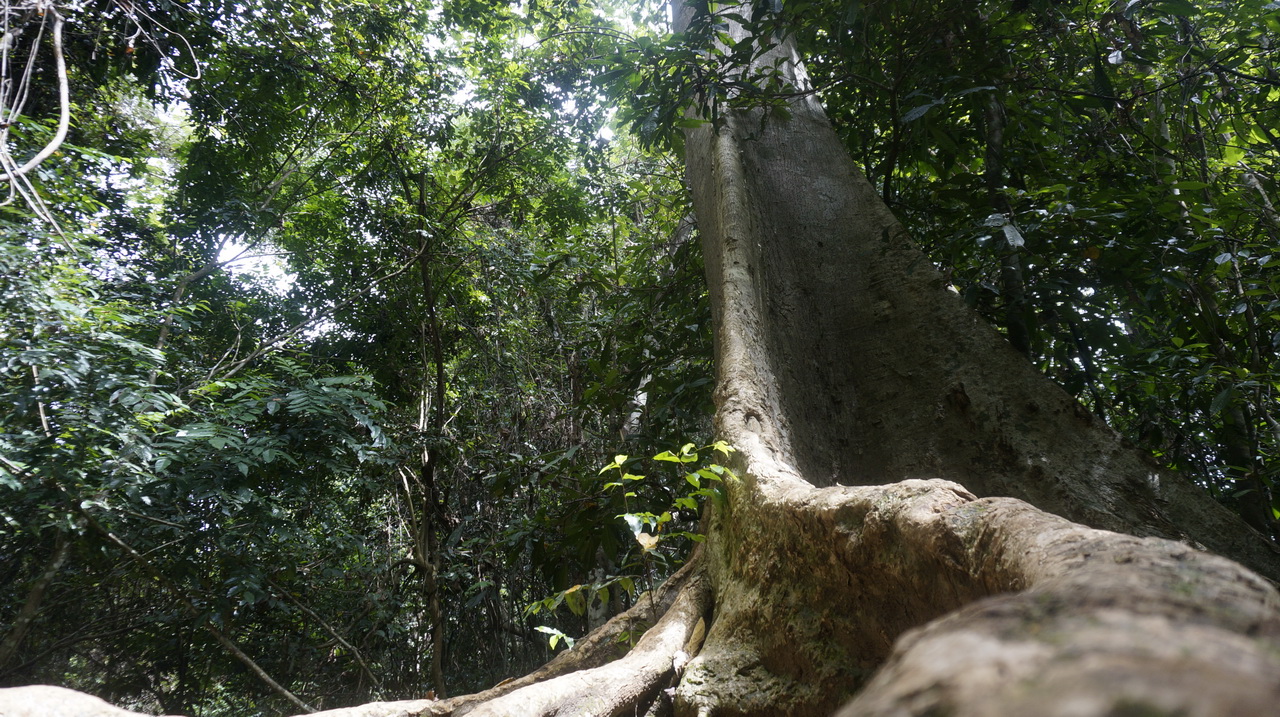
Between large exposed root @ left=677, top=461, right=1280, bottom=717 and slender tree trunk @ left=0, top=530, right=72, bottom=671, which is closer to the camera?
large exposed root @ left=677, top=461, right=1280, bottom=717

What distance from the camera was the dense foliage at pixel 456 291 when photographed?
294 centimetres

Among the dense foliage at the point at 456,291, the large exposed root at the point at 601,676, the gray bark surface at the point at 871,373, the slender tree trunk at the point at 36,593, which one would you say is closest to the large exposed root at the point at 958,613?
the large exposed root at the point at 601,676

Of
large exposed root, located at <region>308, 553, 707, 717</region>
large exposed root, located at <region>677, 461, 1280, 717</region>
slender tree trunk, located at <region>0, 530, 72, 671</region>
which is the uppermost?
slender tree trunk, located at <region>0, 530, 72, 671</region>

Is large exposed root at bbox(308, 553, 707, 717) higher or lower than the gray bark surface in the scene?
lower

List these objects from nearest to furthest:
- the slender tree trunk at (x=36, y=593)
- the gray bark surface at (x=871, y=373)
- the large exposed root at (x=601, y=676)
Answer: the large exposed root at (x=601, y=676) < the gray bark surface at (x=871, y=373) < the slender tree trunk at (x=36, y=593)

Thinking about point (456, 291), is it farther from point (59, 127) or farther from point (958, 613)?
point (958, 613)

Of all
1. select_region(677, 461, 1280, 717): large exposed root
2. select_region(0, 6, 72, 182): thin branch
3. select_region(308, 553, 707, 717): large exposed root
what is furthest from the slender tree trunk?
select_region(677, 461, 1280, 717): large exposed root

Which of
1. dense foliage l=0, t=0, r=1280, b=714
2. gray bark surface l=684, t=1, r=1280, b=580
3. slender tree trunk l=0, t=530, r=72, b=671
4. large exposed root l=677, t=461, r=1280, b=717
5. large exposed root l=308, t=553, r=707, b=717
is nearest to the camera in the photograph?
large exposed root l=677, t=461, r=1280, b=717

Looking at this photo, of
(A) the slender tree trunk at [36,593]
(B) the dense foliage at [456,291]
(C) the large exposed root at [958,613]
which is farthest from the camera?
(A) the slender tree trunk at [36,593]

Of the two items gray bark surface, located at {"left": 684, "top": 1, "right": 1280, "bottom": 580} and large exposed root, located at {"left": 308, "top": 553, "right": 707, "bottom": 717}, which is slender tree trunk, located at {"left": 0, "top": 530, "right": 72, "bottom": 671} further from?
gray bark surface, located at {"left": 684, "top": 1, "right": 1280, "bottom": 580}

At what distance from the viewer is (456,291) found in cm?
581

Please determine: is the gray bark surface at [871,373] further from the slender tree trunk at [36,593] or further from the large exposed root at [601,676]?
the slender tree trunk at [36,593]

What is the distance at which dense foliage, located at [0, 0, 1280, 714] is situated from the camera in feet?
9.64

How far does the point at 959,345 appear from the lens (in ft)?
8.22
